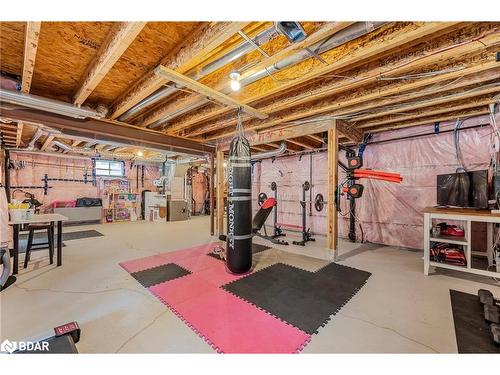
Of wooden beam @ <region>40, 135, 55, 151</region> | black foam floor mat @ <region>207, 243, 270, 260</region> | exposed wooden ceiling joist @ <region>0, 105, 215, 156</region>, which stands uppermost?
wooden beam @ <region>40, 135, 55, 151</region>

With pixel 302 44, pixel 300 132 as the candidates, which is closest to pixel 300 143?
pixel 300 132

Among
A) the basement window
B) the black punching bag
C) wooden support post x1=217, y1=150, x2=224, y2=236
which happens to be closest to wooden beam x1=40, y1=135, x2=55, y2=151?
the basement window

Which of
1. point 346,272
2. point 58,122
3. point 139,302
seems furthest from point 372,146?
point 58,122

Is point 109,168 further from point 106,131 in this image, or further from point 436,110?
point 436,110

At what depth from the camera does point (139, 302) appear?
7.86 feet

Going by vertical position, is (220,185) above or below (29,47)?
below

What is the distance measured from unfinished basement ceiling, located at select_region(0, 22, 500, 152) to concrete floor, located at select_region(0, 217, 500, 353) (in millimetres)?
2629

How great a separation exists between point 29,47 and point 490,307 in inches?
205

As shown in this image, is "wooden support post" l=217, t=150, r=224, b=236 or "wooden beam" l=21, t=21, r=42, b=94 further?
"wooden support post" l=217, t=150, r=224, b=236

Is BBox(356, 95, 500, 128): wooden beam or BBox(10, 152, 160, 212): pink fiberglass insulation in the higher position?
BBox(356, 95, 500, 128): wooden beam

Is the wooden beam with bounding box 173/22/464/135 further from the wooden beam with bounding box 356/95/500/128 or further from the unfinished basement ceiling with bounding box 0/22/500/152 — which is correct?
the wooden beam with bounding box 356/95/500/128

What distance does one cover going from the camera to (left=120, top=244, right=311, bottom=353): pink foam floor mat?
5.69ft

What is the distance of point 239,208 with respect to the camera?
3.05 metres
